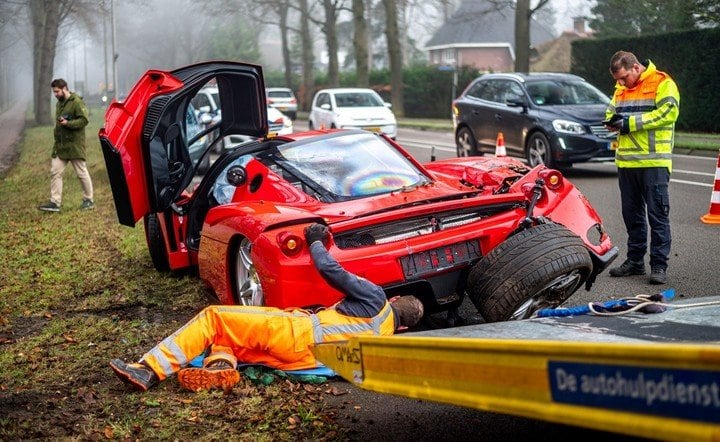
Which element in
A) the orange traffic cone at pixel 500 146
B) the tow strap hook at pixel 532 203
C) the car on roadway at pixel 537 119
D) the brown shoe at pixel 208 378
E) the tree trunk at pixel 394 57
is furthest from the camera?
the tree trunk at pixel 394 57

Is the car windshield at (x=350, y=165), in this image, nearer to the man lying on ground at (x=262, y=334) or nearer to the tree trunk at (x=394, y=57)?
the man lying on ground at (x=262, y=334)

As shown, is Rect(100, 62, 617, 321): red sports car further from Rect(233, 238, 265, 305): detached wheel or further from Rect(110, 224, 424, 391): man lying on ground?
Rect(110, 224, 424, 391): man lying on ground

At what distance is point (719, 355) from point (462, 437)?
77.9 inches

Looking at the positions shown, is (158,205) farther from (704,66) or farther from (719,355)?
(704,66)

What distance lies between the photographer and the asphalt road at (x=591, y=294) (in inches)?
173

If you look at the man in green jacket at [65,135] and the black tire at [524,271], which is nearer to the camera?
the black tire at [524,271]

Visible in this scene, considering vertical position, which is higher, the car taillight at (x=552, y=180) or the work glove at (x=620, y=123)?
the work glove at (x=620, y=123)

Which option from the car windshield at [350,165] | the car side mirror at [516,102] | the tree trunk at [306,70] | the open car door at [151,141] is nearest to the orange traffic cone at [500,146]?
the car side mirror at [516,102]

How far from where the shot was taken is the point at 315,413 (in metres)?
4.76

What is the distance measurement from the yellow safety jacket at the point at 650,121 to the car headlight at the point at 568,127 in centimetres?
670

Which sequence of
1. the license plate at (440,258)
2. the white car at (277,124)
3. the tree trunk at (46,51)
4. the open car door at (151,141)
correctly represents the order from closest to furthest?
the license plate at (440,258)
the open car door at (151,141)
the white car at (277,124)
the tree trunk at (46,51)

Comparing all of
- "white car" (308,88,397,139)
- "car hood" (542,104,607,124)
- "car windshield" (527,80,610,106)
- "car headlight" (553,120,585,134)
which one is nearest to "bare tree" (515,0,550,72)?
"white car" (308,88,397,139)

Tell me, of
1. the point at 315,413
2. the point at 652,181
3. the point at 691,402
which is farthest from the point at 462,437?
the point at 652,181

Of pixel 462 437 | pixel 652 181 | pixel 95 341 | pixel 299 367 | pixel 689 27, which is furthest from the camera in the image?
pixel 689 27
